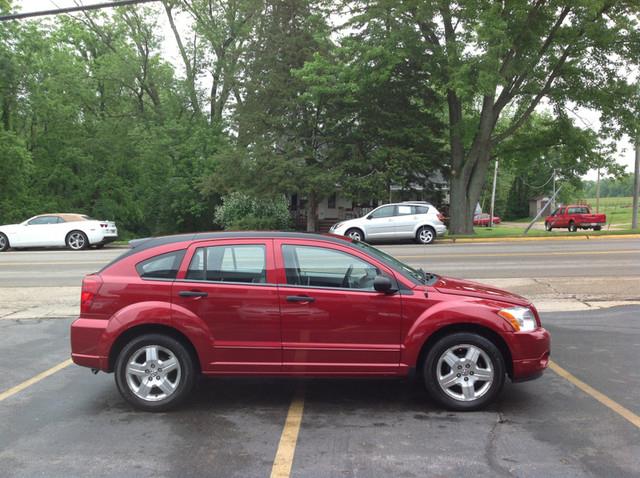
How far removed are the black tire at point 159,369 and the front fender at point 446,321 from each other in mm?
1814

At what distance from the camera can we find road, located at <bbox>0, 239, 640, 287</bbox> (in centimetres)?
1223

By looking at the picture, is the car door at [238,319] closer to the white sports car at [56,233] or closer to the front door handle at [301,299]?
the front door handle at [301,299]

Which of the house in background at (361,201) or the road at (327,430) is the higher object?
the house in background at (361,201)

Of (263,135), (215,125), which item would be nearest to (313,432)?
(263,135)

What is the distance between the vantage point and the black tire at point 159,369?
4621mm

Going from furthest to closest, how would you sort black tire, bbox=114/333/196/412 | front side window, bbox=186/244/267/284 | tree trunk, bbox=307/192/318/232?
tree trunk, bbox=307/192/318/232, front side window, bbox=186/244/267/284, black tire, bbox=114/333/196/412

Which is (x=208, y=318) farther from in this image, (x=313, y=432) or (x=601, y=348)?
(x=601, y=348)

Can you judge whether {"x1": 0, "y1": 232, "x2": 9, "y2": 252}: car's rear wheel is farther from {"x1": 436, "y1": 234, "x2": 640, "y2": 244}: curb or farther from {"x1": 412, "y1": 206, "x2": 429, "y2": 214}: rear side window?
{"x1": 436, "y1": 234, "x2": 640, "y2": 244}: curb

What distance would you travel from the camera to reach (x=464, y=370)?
4.56 metres

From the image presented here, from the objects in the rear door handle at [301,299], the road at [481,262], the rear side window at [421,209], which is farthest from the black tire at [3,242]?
the rear door handle at [301,299]

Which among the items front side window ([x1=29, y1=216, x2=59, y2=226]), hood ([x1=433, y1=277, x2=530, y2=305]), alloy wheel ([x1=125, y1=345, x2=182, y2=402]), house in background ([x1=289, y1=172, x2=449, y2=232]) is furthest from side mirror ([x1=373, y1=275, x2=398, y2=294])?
house in background ([x1=289, y1=172, x2=449, y2=232])

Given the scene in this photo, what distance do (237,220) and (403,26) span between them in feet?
45.3

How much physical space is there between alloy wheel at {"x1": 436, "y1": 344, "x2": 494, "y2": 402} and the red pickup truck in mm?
38497

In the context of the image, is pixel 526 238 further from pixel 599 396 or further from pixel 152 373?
pixel 152 373
